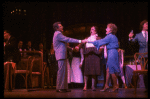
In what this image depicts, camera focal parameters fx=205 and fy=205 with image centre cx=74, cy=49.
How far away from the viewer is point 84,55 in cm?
554

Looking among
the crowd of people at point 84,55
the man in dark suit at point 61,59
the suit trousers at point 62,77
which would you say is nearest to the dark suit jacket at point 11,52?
the crowd of people at point 84,55

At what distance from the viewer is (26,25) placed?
11.7 metres

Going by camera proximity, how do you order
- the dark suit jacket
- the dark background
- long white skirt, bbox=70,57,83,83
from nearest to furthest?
the dark suit jacket, long white skirt, bbox=70,57,83,83, the dark background

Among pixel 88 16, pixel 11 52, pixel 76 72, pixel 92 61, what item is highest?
pixel 88 16

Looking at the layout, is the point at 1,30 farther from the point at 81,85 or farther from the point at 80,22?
the point at 80,22

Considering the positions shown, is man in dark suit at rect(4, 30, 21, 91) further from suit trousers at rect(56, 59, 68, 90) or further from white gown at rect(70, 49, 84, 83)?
white gown at rect(70, 49, 84, 83)

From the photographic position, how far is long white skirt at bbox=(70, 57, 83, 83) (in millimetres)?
6109

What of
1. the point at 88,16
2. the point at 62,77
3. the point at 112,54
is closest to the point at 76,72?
the point at 62,77

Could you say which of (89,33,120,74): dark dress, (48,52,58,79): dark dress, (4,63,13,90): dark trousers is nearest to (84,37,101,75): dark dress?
(89,33,120,74): dark dress

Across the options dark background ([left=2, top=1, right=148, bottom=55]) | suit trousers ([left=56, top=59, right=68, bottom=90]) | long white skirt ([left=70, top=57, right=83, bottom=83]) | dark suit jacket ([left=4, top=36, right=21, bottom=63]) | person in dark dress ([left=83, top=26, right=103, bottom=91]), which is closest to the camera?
suit trousers ([left=56, top=59, right=68, bottom=90])

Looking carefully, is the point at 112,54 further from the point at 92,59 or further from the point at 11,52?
the point at 11,52

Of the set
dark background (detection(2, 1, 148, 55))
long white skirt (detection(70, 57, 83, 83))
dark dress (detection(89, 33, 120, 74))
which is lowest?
long white skirt (detection(70, 57, 83, 83))

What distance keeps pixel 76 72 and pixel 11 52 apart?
196cm

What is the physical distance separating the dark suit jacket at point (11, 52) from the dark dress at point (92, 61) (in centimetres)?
186
